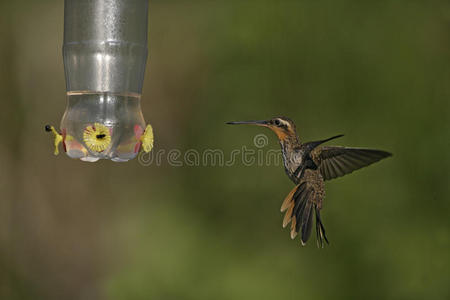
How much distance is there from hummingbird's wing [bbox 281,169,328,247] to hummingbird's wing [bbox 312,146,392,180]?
0.16ft

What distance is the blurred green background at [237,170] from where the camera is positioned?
2986 millimetres

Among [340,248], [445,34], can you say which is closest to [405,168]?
[340,248]

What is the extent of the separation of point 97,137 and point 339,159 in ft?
2.79

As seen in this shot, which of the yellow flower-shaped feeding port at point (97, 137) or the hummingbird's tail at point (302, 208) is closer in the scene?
the yellow flower-shaped feeding port at point (97, 137)

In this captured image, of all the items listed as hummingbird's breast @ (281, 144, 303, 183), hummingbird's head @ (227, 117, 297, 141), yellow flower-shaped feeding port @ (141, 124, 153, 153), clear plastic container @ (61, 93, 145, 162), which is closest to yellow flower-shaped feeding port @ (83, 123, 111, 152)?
clear plastic container @ (61, 93, 145, 162)

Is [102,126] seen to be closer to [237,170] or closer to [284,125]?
[284,125]

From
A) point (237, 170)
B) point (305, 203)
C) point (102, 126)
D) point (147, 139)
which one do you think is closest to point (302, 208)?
point (305, 203)

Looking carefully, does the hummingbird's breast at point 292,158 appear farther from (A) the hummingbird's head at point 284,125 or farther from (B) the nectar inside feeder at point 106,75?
(B) the nectar inside feeder at point 106,75

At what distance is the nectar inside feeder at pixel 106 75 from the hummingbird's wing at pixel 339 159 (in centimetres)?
63

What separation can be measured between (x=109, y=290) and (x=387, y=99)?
1.99m

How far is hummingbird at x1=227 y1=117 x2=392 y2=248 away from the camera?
1.97 m

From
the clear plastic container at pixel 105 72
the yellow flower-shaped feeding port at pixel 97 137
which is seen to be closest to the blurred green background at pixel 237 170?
the clear plastic container at pixel 105 72

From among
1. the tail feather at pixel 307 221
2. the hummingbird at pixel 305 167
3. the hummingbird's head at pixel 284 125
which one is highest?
the hummingbird's head at pixel 284 125

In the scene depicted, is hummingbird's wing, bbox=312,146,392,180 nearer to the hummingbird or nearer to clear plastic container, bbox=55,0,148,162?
the hummingbird
